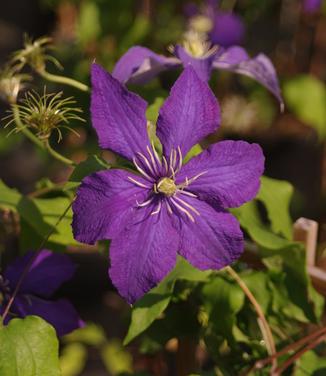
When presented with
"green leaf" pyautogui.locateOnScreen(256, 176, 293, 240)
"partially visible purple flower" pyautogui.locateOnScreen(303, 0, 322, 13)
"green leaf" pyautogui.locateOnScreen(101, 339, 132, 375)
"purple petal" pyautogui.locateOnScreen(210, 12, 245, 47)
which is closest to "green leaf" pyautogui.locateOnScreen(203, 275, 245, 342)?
"green leaf" pyautogui.locateOnScreen(256, 176, 293, 240)

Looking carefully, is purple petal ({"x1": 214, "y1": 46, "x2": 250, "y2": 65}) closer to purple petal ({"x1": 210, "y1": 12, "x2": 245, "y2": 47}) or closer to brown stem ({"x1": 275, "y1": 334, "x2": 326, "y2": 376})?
brown stem ({"x1": 275, "y1": 334, "x2": 326, "y2": 376})

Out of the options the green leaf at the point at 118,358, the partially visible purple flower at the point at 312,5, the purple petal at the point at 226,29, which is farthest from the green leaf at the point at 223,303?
the partially visible purple flower at the point at 312,5

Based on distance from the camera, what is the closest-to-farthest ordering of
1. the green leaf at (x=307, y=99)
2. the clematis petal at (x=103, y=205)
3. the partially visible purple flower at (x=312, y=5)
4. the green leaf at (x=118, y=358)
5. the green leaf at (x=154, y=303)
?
the clematis petal at (x=103, y=205) < the green leaf at (x=154, y=303) < the green leaf at (x=118, y=358) < the partially visible purple flower at (x=312, y=5) < the green leaf at (x=307, y=99)

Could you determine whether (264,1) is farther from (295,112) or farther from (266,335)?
(266,335)

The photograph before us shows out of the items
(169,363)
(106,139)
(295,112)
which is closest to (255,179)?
(106,139)

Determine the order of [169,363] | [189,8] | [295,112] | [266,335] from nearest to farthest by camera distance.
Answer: [266,335]
[169,363]
[189,8]
[295,112]

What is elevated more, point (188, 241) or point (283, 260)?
point (188, 241)

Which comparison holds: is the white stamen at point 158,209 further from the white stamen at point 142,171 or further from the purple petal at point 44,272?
the purple petal at point 44,272
